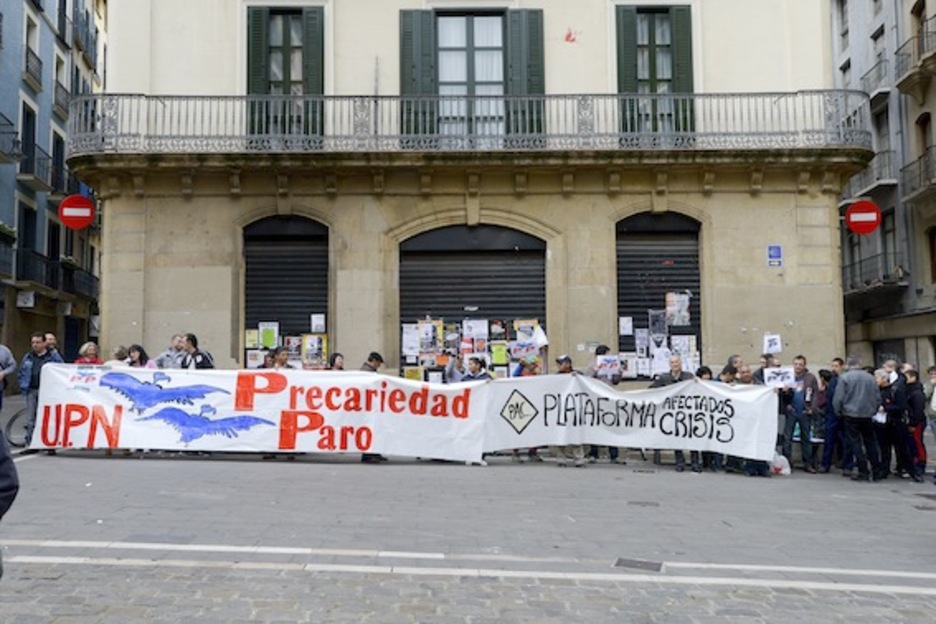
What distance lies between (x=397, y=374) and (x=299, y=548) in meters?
10.3

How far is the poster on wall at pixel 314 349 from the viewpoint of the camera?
Answer: 17203 millimetres

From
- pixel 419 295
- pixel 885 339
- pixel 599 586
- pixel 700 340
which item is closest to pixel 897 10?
pixel 885 339

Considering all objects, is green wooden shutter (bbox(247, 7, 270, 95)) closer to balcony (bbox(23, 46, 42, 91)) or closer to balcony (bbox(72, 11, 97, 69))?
balcony (bbox(23, 46, 42, 91))

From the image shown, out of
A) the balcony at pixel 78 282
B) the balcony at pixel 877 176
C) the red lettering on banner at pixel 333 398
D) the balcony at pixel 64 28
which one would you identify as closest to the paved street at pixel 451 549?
the red lettering on banner at pixel 333 398

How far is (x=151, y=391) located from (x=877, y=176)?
29101 millimetres

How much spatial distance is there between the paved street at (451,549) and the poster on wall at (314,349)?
5809mm

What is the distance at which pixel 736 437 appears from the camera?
1270 centimetres

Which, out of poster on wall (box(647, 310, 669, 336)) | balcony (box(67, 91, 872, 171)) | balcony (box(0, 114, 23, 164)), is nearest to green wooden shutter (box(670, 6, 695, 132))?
balcony (box(67, 91, 872, 171))

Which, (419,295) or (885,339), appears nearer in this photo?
(419,295)

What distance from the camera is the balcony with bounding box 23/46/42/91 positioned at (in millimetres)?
31453

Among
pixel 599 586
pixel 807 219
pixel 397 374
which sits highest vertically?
pixel 807 219

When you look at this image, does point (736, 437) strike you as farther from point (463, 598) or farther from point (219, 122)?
point (219, 122)

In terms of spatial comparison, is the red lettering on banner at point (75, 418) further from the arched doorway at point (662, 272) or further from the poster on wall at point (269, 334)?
the arched doorway at point (662, 272)

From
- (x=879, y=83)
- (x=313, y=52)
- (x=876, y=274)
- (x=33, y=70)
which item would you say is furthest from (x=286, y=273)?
(x=879, y=83)
